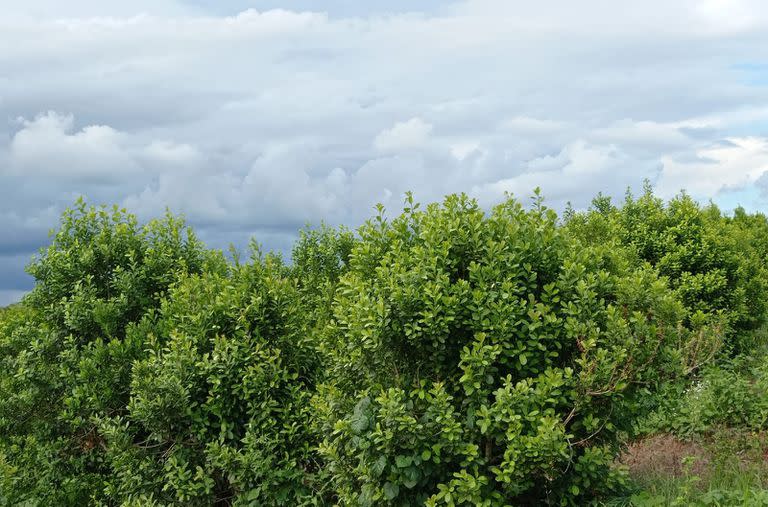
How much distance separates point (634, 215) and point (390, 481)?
12.2 m

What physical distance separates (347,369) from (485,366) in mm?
1576

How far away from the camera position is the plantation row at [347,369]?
5.94m

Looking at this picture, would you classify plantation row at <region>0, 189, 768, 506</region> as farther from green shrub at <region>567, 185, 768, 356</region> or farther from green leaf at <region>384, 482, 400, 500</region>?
green shrub at <region>567, 185, 768, 356</region>

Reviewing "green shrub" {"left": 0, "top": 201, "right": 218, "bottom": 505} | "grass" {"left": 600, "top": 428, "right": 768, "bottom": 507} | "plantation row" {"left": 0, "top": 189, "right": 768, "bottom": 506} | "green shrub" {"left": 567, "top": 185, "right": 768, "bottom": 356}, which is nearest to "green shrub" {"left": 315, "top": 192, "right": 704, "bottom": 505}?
"plantation row" {"left": 0, "top": 189, "right": 768, "bottom": 506}

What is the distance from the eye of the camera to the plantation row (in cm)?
594

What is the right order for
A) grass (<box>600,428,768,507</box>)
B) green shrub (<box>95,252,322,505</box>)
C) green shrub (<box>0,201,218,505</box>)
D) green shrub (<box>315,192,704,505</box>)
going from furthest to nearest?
green shrub (<box>0,201,218,505</box>)
green shrub (<box>95,252,322,505</box>)
grass (<box>600,428,768,507</box>)
green shrub (<box>315,192,704,505</box>)

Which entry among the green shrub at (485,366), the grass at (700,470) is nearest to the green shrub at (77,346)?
the green shrub at (485,366)

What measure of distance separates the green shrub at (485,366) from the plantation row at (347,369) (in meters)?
0.02

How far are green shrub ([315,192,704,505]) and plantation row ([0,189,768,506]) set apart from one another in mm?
23

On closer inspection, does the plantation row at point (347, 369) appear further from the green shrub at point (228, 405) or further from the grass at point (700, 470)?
the grass at point (700, 470)

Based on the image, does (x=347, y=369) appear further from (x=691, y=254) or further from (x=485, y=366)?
(x=691, y=254)

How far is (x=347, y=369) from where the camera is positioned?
691 centimetres

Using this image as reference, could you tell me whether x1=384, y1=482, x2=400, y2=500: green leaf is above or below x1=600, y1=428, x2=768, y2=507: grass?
above

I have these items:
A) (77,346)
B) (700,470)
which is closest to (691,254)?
(700,470)
